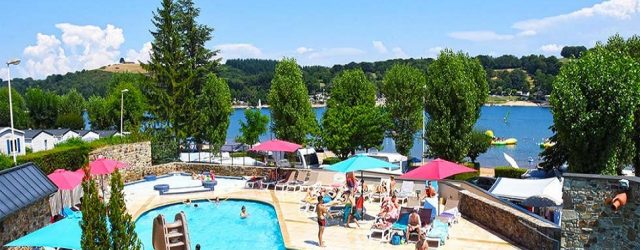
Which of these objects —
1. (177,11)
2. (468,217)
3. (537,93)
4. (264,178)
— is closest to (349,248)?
(468,217)

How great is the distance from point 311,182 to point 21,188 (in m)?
14.8

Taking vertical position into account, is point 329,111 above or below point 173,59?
below

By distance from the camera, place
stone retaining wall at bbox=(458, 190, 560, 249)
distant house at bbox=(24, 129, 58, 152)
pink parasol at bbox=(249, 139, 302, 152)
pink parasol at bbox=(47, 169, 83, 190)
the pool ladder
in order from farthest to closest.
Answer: distant house at bbox=(24, 129, 58, 152), pink parasol at bbox=(249, 139, 302, 152), pink parasol at bbox=(47, 169, 83, 190), stone retaining wall at bbox=(458, 190, 560, 249), the pool ladder

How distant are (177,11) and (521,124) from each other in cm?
10479

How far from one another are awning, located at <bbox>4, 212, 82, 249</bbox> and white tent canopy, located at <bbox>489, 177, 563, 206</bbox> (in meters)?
13.8

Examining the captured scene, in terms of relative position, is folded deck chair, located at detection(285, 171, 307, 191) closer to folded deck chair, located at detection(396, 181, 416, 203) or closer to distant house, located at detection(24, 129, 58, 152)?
folded deck chair, located at detection(396, 181, 416, 203)

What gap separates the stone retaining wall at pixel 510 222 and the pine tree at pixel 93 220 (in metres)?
10.7

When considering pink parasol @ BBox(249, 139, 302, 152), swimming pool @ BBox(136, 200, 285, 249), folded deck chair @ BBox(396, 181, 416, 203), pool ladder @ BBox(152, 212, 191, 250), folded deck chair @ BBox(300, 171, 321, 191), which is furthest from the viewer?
pink parasol @ BBox(249, 139, 302, 152)

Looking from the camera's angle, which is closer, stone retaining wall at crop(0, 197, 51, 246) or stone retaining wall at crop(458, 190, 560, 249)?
stone retaining wall at crop(0, 197, 51, 246)

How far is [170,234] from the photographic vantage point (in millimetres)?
6770

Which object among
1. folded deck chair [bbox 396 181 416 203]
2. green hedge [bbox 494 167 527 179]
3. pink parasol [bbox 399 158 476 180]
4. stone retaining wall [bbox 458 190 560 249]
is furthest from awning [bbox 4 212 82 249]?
green hedge [bbox 494 167 527 179]

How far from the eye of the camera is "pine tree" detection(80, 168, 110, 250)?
20.8ft

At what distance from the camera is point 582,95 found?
17.8 m

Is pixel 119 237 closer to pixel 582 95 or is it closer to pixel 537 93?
pixel 582 95
